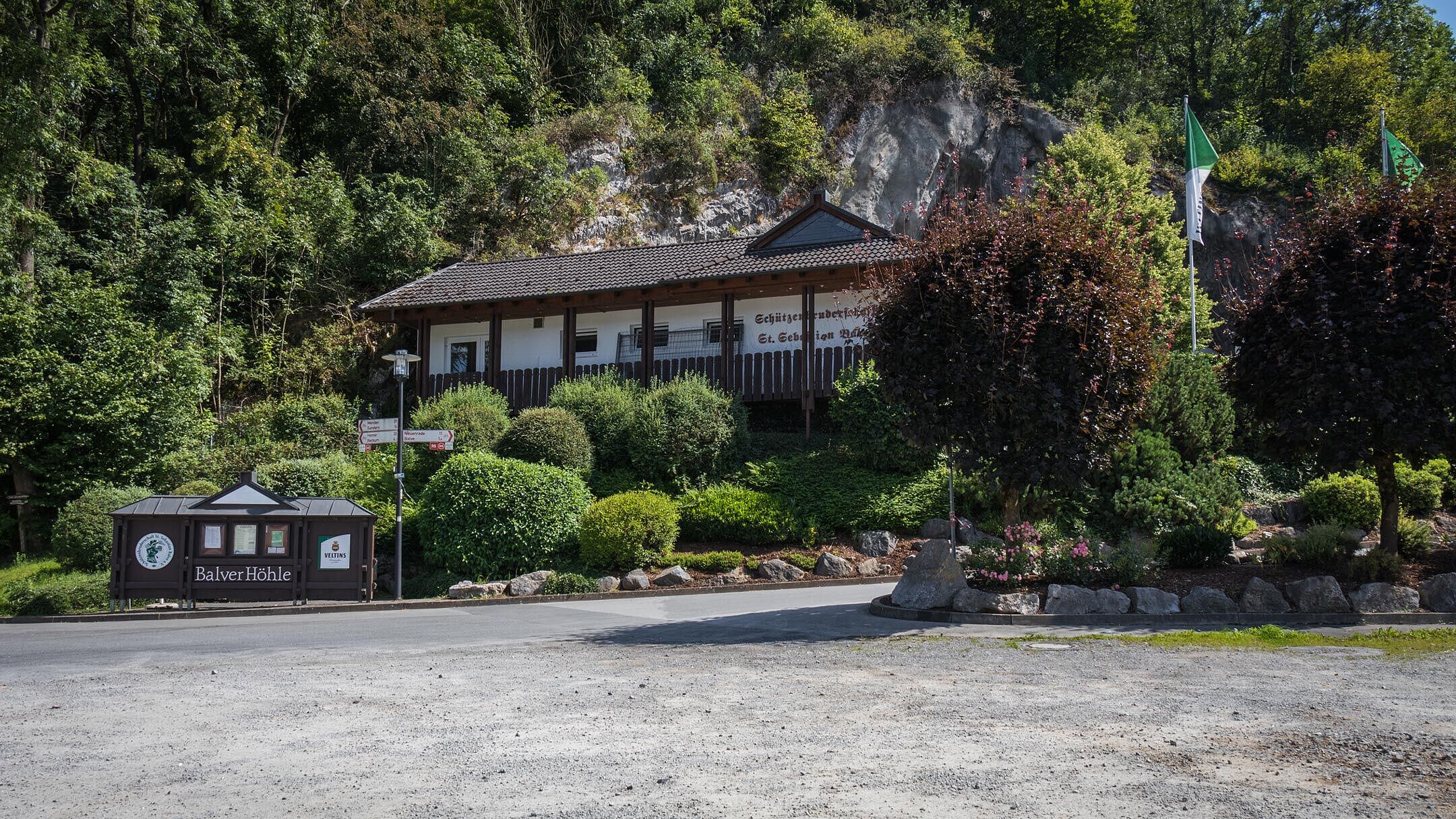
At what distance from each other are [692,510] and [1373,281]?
1204 cm

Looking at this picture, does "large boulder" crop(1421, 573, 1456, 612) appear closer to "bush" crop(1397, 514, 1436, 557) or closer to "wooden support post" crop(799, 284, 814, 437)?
"bush" crop(1397, 514, 1436, 557)

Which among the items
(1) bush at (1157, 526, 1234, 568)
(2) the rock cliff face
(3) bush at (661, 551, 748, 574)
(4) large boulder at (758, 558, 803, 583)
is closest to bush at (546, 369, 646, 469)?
(3) bush at (661, 551, 748, 574)

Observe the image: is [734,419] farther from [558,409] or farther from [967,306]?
[967,306]

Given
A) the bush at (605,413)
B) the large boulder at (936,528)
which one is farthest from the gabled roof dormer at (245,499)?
the large boulder at (936,528)

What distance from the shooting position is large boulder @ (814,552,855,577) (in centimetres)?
1761

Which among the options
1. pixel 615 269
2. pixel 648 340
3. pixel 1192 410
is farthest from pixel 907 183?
pixel 1192 410

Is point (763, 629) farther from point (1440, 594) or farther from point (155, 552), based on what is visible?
point (155, 552)

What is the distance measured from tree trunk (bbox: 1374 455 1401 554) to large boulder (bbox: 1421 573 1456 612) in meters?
0.99

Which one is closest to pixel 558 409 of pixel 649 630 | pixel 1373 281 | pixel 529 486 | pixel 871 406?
pixel 529 486

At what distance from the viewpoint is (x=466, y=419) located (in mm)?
22141

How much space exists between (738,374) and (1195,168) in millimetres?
12760

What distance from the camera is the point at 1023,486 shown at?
498 inches

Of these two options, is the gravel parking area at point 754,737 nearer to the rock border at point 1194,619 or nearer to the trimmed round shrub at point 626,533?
the rock border at point 1194,619

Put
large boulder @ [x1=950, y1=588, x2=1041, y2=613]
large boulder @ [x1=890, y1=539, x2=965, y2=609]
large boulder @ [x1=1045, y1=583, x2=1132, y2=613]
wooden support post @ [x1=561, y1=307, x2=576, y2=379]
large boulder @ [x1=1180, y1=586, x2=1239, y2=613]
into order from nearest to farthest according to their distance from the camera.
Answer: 1. large boulder @ [x1=1180, y1=586, x2=1239, y2=613]
2. large boulder @ [x1=1045, y1=583, x2=1132, y2=613]
3. large boulder @ [x1=950, y1=588, x2=1041, y2=613]
4. large boulder @ [x1=890, y1=539, x2=965, y2=609]
5. wooden support post @ [x1=561, y1=307, x2=576, y2=379]
